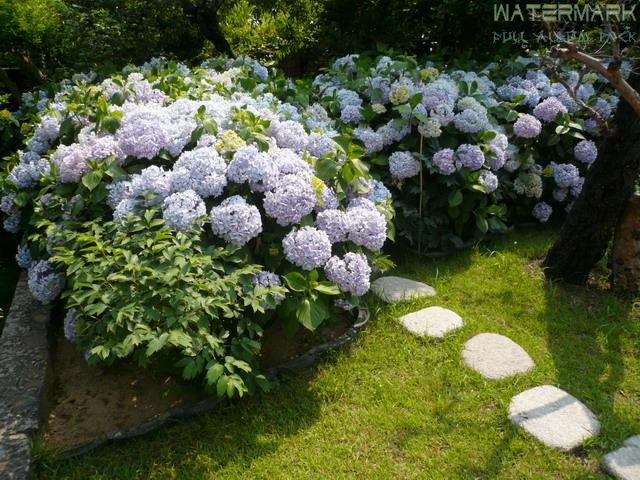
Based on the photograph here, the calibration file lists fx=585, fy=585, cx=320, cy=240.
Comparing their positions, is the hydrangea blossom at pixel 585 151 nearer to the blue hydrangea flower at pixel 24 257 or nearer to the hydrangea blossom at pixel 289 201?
the hydrangea blossom at pixel 289 201

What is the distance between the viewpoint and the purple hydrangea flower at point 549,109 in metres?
4.60

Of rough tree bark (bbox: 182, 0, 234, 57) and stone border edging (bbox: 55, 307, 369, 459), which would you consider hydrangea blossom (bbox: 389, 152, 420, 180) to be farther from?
rough tree bark (bbox: 182, 0, 234, 57)

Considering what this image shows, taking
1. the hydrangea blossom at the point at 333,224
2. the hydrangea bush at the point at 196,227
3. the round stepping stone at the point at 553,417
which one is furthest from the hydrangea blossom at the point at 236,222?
the round stepping stone at the point at 553,417

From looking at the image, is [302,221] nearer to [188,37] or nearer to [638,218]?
[638,218]

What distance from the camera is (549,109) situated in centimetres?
459

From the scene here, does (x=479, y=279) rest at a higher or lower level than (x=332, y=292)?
lower

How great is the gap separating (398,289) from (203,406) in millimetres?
1557

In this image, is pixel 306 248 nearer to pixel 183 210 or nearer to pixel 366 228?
→ pixel 366 228

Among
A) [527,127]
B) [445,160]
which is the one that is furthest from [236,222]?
[527,127]

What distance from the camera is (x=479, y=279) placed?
407 centimetres

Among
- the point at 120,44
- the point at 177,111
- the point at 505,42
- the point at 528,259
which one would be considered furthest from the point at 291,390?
the point at 505,42

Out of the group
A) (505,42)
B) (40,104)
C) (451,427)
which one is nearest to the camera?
(451,427)

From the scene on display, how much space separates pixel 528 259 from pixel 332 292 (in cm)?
208

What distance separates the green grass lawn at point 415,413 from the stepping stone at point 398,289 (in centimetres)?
9
